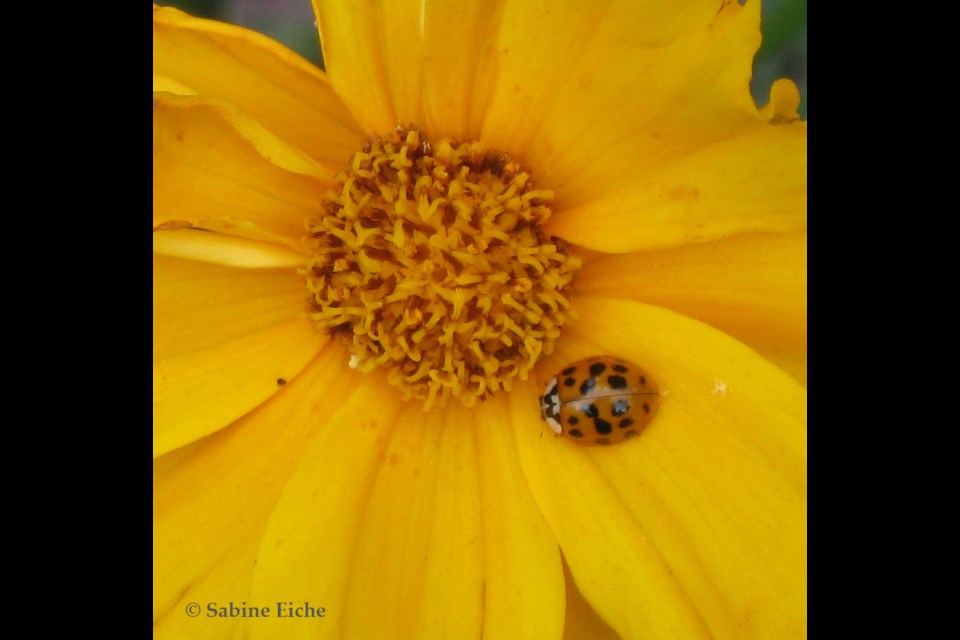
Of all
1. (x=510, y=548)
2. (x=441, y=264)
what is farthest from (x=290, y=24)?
(x=510, y=548)

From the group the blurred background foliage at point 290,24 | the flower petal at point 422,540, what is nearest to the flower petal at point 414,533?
the flower petal at point 422,540

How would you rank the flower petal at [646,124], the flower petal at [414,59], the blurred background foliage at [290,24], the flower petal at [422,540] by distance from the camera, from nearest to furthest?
1. the flower petal at [646,124]
2. the flower petal at [414,59]
3. the flower petal at [422,540]
4. the blurred background foliage at [290,24]

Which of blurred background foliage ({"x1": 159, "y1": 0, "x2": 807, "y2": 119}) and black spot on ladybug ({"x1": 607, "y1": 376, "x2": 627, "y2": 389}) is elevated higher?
blurred background foliage ({"x1": 159, "y1": 0, "x2": 807, "y2": 119})

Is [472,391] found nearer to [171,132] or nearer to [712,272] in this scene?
[712,272]

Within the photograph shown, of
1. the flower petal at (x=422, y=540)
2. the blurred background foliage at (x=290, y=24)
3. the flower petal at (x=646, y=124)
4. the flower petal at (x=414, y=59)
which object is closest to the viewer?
the flower petal at (x=646, y=124)

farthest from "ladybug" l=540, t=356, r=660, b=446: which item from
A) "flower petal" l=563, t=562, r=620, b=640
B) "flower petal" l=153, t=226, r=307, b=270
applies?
"flower petal" l=153, t=226, r=307, b=270

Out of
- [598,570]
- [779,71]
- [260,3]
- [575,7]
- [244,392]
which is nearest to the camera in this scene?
[575,7]

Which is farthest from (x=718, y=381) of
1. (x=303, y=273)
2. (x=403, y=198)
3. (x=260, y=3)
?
(x=260, y=3)

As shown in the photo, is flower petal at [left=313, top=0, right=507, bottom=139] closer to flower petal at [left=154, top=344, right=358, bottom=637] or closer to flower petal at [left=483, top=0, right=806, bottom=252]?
flower petal at [left=483, top=0, right=806, bottom=252]

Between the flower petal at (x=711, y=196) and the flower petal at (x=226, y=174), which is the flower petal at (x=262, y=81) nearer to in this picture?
the flower petal at (x=226, y=174)
